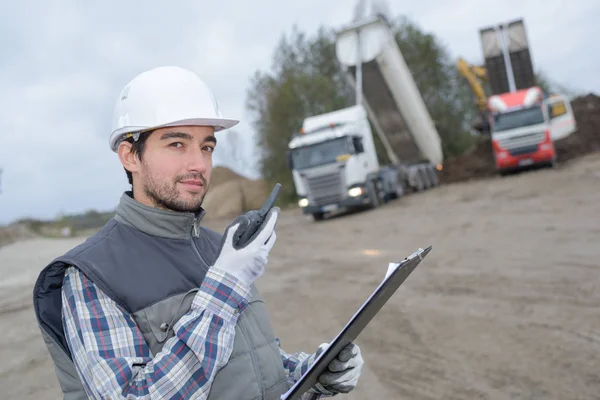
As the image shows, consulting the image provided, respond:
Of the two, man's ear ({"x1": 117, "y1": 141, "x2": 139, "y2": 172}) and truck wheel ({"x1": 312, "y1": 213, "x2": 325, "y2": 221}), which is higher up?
man's ear ({"x1": 117, "y1": 141, "x2": 139, "y2": 172})

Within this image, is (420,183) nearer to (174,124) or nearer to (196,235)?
(196,235)

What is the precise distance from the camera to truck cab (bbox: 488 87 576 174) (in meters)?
16.3

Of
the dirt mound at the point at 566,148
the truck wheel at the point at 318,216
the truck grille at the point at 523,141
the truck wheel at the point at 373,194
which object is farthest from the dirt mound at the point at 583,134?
the truck wheel at the point at 318,216

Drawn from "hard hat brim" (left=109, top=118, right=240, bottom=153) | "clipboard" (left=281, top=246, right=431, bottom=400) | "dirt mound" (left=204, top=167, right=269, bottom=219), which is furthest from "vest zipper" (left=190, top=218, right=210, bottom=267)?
"dirt mound" (left=204, top=167, right=269, bottom=219)

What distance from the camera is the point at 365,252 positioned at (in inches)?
357

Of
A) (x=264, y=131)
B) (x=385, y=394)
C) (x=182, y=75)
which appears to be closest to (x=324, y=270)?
(x=385, y=394)

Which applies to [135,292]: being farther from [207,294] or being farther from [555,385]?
[555,385]

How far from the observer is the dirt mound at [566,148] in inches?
787

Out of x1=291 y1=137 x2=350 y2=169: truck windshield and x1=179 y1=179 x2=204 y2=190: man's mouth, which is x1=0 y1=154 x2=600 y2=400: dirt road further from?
x1=291 y1=137 x2=350 y2=169: truck windshield

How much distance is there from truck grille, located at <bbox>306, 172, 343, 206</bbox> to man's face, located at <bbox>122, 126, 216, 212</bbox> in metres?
12.6

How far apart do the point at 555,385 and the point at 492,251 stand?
4067mm

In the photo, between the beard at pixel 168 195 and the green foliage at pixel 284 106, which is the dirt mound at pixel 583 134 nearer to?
the green foliage at pixel 284 106

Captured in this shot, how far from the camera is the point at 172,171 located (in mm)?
1646

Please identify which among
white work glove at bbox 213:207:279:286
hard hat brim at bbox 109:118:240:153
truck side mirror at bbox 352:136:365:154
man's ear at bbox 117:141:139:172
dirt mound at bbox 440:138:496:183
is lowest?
dirt mound at bbox 440:138:496:183
